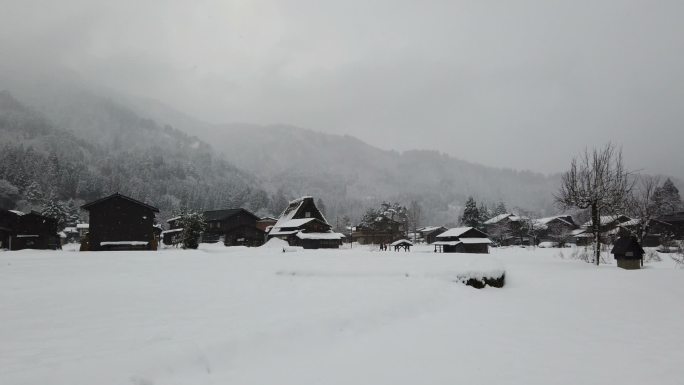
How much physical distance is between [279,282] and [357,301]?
393 cm

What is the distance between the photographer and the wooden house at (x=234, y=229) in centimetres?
6812

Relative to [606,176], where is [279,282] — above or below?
below

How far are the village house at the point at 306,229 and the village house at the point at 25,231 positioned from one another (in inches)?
1319

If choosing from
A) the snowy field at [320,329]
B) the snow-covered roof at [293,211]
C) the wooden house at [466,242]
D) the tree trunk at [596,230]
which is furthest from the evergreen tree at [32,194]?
the tree trunk at [596,230]

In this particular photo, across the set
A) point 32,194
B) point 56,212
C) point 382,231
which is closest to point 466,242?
point 382,231

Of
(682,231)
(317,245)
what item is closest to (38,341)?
(317,245)

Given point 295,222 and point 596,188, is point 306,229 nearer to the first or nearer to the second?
point 295,222

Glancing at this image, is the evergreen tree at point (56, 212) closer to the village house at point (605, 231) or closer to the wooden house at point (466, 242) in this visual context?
the wooden house at point (466, 242)

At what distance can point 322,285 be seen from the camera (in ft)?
42.9

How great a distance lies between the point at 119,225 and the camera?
1631 inches

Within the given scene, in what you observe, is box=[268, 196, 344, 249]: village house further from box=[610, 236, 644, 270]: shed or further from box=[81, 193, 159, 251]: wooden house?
box=[610, 236, 644, 270]: shed

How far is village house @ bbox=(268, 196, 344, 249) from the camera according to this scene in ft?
200

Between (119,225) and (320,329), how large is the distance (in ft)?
135

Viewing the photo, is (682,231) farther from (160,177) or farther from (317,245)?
(160,177)
